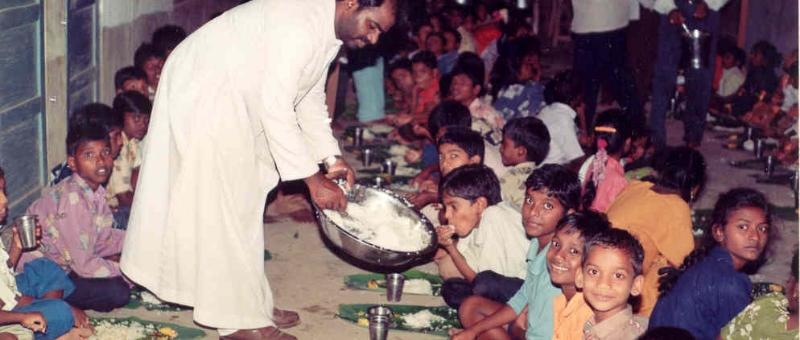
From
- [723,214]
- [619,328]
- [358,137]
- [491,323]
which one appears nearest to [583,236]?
[619,328]

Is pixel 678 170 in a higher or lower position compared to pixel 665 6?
lower

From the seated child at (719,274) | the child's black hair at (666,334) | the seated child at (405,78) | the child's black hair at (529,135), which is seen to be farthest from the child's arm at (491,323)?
the seated child at (405,78)

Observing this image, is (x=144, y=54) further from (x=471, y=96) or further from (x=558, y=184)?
(x=558, y=184)

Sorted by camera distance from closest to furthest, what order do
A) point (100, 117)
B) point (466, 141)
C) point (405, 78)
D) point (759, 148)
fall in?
point (100, 117)
point (466, 141)
point (759, 148)
point (405, 78)

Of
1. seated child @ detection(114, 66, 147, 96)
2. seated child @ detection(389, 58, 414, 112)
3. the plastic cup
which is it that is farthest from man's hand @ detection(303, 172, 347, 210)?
seated child @ detection(389, 58, 414, 112)

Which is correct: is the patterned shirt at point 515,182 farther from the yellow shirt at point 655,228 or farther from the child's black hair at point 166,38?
the child's black hair at point 166,38

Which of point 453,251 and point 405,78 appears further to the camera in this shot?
point 405,78

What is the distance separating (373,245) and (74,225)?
157 cm

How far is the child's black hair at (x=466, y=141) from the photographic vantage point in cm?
615

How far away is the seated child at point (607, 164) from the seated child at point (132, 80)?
2.78m

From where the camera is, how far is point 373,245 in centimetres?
465

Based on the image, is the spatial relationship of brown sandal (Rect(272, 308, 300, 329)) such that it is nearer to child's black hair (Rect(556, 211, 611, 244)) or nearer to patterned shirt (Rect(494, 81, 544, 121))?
child's black hair (Rect(556, 211, 611, 244))

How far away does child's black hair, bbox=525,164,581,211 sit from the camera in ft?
16.2

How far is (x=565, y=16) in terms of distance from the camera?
57.2 feet
